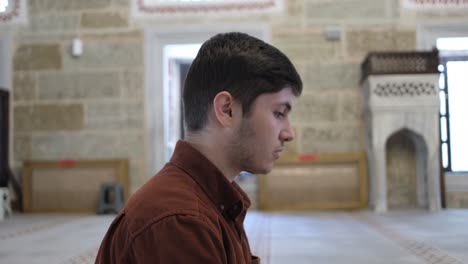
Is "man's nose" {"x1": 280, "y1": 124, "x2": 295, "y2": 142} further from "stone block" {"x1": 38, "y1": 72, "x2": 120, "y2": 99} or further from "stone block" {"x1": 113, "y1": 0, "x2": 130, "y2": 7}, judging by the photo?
"stone block" {"x1": 113, "y1": 0, "x2": 130, "y2": 7}

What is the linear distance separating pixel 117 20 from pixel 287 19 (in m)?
2.09

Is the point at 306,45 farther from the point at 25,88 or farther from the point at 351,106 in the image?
the point at 25,88

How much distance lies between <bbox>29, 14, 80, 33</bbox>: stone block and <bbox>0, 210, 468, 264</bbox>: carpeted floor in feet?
7.78

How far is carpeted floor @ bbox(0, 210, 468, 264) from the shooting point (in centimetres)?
308

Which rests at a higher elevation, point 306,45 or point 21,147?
point 306,45

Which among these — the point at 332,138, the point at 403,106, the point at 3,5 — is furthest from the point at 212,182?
the point at 3,5

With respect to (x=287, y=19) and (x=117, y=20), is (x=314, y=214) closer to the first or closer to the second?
(x=287, y=19)

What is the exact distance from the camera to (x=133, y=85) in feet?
20.8

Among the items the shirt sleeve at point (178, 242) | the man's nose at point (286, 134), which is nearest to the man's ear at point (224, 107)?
the man's nose at point (286, 134)

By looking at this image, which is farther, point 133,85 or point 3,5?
point 3,5

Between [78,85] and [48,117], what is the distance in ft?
1.79

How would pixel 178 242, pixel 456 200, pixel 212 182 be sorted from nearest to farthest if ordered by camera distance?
pixel 178 242
pixel 212 182
pixel 456 200

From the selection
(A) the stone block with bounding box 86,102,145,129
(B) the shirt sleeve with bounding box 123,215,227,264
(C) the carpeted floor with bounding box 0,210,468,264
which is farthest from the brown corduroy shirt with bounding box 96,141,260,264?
(A) the stone block with bounding box 86,102,145,129

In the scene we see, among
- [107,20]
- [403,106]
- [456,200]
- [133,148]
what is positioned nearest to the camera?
[403,106]
